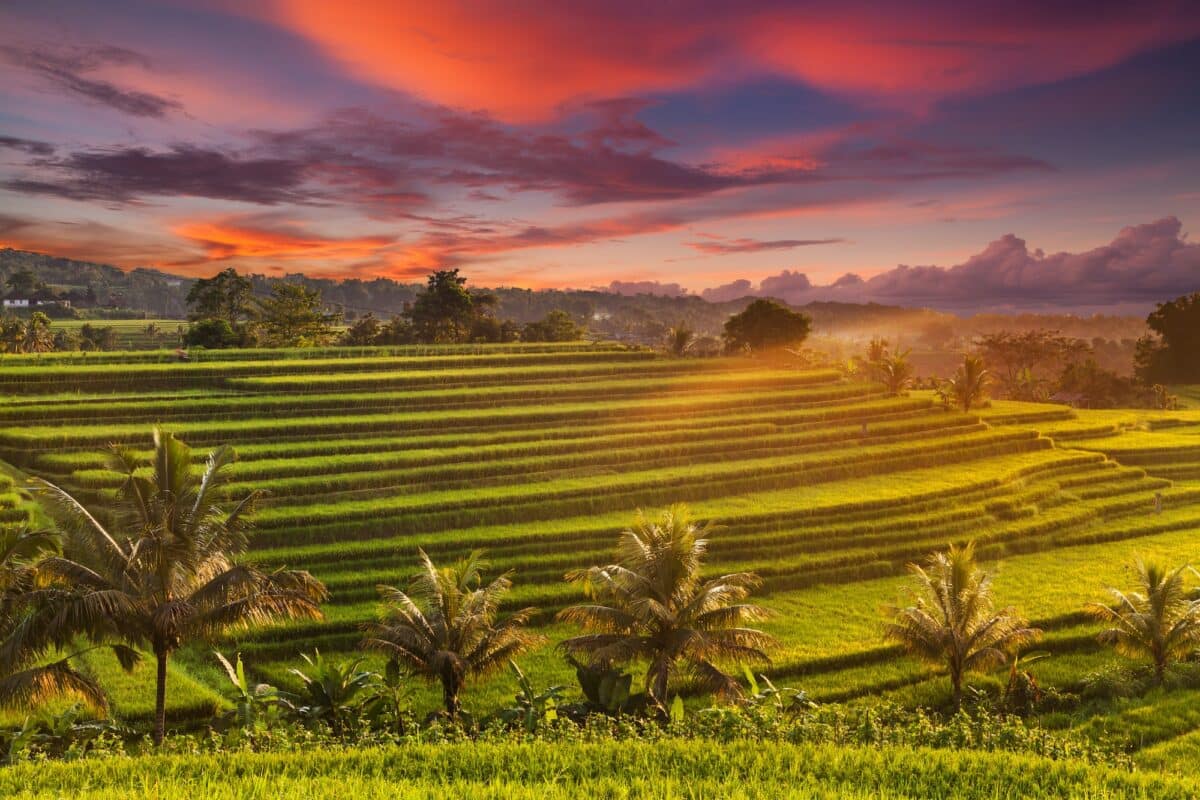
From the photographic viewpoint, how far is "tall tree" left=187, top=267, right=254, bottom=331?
59656 millimetres

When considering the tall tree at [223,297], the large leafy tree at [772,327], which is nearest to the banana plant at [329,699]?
the large leafy tree at [772,327]

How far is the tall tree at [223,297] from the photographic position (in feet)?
196

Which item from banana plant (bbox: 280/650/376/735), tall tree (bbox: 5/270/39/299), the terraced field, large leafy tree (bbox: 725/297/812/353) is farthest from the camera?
tall tree (bbox: 5/270/39/299)

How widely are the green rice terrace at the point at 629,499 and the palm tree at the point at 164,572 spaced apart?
12.8 ft

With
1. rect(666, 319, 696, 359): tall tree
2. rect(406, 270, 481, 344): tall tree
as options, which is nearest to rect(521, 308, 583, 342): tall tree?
rect(406, 270, 481, 344): tall tree

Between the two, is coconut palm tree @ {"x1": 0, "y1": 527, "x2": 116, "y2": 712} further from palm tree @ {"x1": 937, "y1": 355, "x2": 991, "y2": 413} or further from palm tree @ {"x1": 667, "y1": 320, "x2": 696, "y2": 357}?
palm tree @ {"x1": 667, "y1": 320, "x2": 696, "y2": 357}

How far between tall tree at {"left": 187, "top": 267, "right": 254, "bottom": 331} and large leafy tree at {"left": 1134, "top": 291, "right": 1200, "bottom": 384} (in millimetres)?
81377

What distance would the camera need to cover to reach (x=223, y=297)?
6047cm

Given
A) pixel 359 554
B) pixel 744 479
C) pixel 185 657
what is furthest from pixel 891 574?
pixel 185 657

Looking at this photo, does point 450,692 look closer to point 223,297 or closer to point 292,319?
point 292,319

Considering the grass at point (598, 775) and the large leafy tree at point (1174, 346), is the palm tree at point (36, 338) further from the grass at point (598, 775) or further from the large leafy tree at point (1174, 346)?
the large leafy tree at point (1174, 346)

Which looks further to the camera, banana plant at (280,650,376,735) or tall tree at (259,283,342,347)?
tall tree at (259,283,342,347)

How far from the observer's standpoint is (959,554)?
14.8 meters

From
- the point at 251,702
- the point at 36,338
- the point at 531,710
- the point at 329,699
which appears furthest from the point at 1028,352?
the point at 36,338
